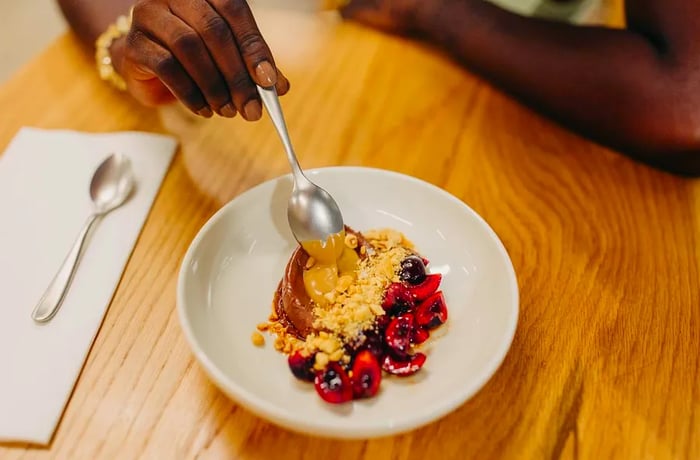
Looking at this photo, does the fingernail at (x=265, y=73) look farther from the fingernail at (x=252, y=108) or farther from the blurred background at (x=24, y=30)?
the blurred background at (x=24, y=30)

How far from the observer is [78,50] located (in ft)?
3.43

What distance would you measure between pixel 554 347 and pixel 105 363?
49 cm

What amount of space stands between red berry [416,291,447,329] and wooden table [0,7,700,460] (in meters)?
0.09

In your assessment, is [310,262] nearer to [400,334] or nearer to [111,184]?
[400,334]

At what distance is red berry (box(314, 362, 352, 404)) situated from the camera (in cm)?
56

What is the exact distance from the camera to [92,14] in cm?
101

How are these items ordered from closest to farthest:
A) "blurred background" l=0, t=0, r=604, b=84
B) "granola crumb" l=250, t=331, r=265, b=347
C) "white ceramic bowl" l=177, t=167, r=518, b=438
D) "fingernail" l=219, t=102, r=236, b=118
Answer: "white ceramic bowl" l=177, t=167, r=518, b=438
"granola crumb" l=250, t=331, r=265, b=347
"fingernail" l=219, t=102, r=236, b=118
"blurred background" l=0, t=0, r=604, b=84

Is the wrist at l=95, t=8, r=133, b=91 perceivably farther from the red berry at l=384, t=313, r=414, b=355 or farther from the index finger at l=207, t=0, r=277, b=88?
the red berry at l=384, t=313, r=414, b=355

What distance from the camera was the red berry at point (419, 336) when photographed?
0.63m

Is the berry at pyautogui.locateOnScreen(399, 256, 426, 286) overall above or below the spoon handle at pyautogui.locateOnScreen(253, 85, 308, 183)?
below

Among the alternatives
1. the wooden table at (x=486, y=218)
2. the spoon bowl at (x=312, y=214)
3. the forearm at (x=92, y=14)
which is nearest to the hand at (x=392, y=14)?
the wooden table at (x=486, y=218)

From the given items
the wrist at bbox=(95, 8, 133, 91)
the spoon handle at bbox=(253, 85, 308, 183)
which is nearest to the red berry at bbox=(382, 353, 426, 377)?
the spoon handle at bbox=(253, 85, 308, 183)

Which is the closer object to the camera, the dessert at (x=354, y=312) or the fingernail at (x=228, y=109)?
the dessert at (x=354, y=312)

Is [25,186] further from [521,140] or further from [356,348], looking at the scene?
[521,140]
